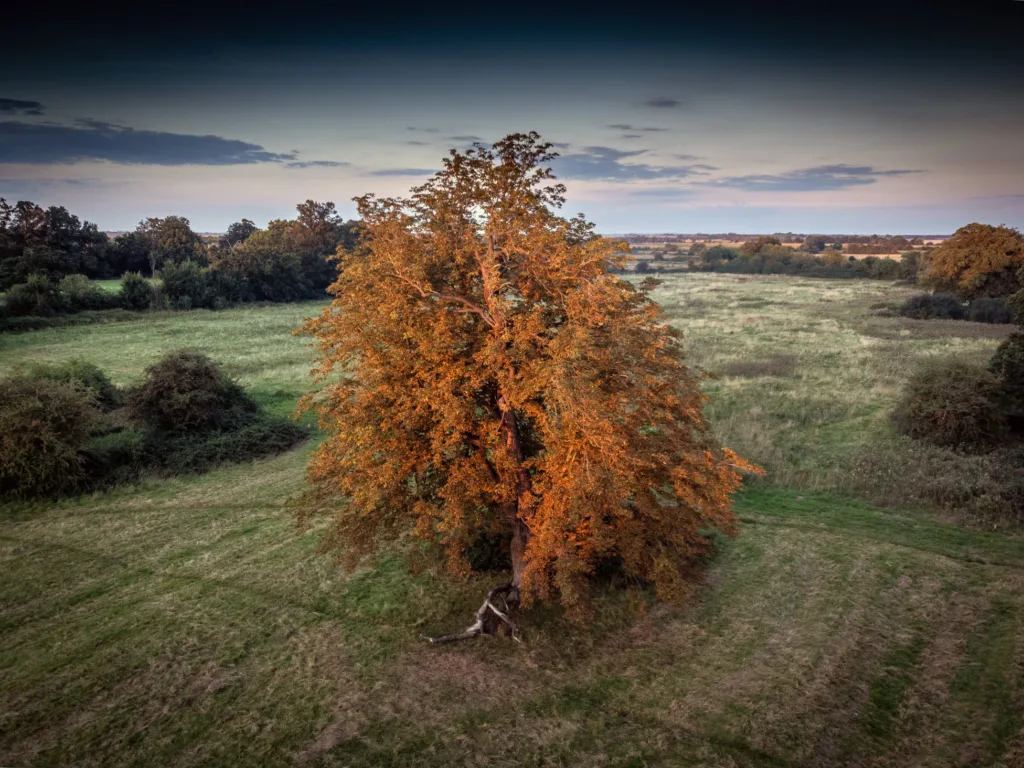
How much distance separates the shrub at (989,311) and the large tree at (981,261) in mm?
3754

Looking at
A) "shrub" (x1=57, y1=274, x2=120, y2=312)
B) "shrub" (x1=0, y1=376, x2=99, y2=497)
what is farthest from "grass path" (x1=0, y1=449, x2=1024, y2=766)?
"shrub" (x1=57, y1=274, x2=120, y2=312)

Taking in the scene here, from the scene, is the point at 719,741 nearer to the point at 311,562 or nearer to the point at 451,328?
the point at 451,328

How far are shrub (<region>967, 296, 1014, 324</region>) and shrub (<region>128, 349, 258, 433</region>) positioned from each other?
191ft

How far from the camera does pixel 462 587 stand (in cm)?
1306

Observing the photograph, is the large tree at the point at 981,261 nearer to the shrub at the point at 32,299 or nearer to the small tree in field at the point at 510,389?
the small tree in field at the point at 510,389

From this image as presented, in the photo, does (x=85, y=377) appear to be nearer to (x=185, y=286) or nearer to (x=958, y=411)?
(x=958, y=411)

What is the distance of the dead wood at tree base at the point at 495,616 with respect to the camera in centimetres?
1093

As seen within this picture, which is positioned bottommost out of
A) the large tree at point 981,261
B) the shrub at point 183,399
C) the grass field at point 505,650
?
the grass field at point 505,650

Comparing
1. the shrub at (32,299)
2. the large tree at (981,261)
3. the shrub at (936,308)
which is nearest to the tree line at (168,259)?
the shrub at (32,299)

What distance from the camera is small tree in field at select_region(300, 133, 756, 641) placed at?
365 inches

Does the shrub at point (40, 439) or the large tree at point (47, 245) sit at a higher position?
the large tree at point (47, 245)

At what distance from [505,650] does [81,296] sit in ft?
213

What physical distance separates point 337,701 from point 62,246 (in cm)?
8419

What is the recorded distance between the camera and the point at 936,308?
51.8 metres
